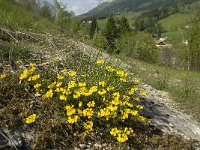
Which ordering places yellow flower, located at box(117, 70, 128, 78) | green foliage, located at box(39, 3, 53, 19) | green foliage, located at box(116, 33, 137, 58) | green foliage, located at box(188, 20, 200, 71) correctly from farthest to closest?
green foliage, located at box(188, 20, 200, 71)
green foliage, located at box(39, 3, 53, 19)
green foliage, located at box(116, 33, 137, 58)
yellow flower, located at box(117, 70, 128, 78)

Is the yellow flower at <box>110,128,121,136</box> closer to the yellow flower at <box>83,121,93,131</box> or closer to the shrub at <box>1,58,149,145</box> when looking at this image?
the shrub at <box>1,58,149,145</box>

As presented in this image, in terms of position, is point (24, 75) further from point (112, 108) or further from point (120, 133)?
point (120, 133)

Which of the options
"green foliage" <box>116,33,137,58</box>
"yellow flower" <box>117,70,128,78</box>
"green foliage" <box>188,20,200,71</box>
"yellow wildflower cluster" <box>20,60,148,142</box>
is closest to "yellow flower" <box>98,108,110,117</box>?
"yellow wildflower cluster" <box>20,60,148,142</box>

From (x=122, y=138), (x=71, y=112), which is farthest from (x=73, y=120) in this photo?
(x=122, y=138)

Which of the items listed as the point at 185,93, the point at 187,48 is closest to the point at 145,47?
the point at 187,48

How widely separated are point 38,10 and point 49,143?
19.6 ft

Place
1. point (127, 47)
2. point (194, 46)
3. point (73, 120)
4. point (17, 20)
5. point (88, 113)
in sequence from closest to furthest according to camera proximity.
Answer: point (73, 120)
point (88, 113)
point (17, 20)
point (127, 47)
point (194, 46)

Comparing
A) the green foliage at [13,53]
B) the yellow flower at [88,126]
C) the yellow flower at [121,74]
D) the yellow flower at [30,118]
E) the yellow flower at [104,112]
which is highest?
the green foliage at [13,53]

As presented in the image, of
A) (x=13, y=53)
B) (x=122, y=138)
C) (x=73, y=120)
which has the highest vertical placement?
(x=13, y=53)

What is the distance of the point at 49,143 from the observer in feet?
13.8

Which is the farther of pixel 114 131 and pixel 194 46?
pixel 194 46

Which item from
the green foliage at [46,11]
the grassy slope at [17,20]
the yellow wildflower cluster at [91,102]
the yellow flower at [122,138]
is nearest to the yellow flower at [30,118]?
the yellow wildflower cluster at [91,102]

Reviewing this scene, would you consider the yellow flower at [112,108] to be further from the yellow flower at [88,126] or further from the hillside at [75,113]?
the yellow flower at [88,126]

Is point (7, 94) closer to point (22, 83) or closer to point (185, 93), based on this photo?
point (22, 83)
